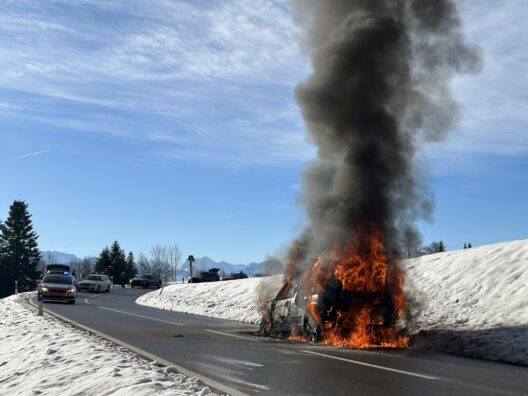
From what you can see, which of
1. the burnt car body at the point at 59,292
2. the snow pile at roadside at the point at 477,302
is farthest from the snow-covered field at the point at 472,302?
the burnt car body at the point at 59,292

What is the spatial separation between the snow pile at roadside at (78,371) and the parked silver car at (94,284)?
3351 centimetres

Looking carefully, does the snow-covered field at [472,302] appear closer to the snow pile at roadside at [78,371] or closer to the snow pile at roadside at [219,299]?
the snow pile at roadside at [219,299]

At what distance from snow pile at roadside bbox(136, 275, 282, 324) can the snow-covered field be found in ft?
0.48

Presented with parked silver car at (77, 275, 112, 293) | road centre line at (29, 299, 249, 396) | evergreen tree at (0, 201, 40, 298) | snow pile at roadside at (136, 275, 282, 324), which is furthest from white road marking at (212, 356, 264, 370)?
evergreen tree at (0, 201, 40, 298)

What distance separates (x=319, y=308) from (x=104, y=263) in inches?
2862

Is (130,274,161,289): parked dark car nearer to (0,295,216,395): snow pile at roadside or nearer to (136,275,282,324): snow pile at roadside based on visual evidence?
(136,275,282,324): snow pile at roadside

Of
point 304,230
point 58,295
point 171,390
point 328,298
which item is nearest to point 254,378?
point 171,390

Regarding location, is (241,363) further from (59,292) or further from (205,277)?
(205,277)

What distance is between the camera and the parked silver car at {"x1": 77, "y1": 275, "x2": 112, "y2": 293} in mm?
43094

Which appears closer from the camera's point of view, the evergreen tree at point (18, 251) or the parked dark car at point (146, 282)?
the parked dark car at point (146, 282)

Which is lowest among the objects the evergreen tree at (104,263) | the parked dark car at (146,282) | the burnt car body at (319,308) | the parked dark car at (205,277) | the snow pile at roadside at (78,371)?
the snow pile at roadside at (78,371)

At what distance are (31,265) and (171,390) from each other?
76286mm

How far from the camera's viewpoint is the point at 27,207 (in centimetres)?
7688

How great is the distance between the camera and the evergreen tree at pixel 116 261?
7931cm
